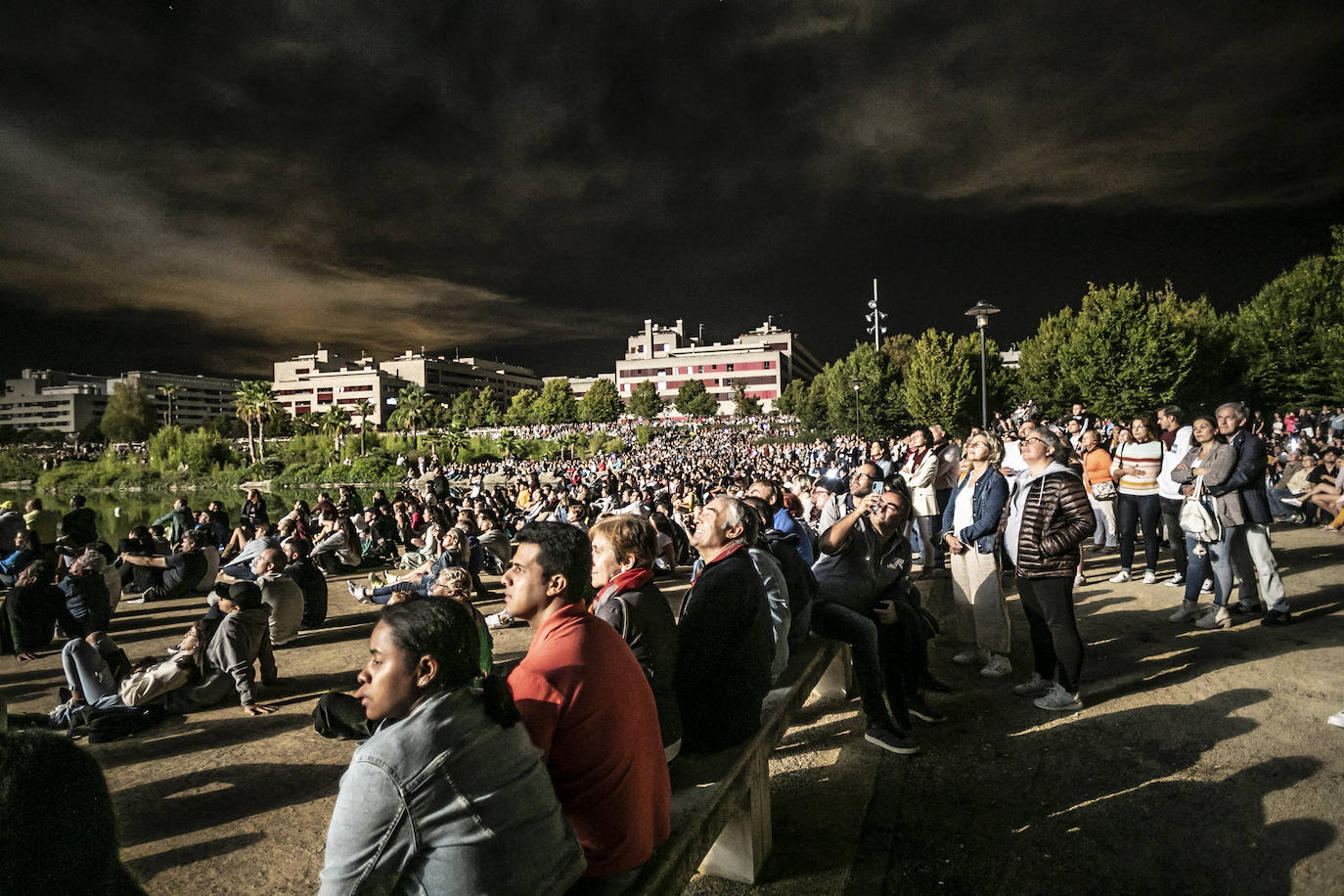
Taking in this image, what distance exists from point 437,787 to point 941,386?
41.0 m

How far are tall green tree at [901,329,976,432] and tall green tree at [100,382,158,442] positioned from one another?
324ft

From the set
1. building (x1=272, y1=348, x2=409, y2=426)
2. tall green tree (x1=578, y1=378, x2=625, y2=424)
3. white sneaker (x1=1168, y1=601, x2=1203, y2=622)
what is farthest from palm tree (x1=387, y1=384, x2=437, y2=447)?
white sneaker (x1=1168, y1=601, x2=1203, y2=622)

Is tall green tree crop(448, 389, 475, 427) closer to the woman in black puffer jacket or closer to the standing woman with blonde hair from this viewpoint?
the standing woman with blonde hair

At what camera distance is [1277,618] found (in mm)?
5230

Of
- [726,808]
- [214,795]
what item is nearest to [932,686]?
[726,808]

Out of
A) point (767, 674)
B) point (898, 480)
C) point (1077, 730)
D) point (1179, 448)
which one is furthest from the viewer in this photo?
point (1179, 448)

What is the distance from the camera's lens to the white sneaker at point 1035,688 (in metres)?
4.37

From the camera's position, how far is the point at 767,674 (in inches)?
114

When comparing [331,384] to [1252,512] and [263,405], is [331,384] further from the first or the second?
[1252,512]

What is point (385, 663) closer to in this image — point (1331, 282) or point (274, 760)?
point (274, 760)

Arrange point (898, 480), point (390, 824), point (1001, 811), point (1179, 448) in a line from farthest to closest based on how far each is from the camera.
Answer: point (1179, 448) → point (898, 480) → point (1001, 811) → point (390, 824)

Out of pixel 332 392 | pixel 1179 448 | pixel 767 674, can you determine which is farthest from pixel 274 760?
pixel 332 392

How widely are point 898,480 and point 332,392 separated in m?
128

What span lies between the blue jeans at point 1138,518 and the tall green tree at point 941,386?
107ft
